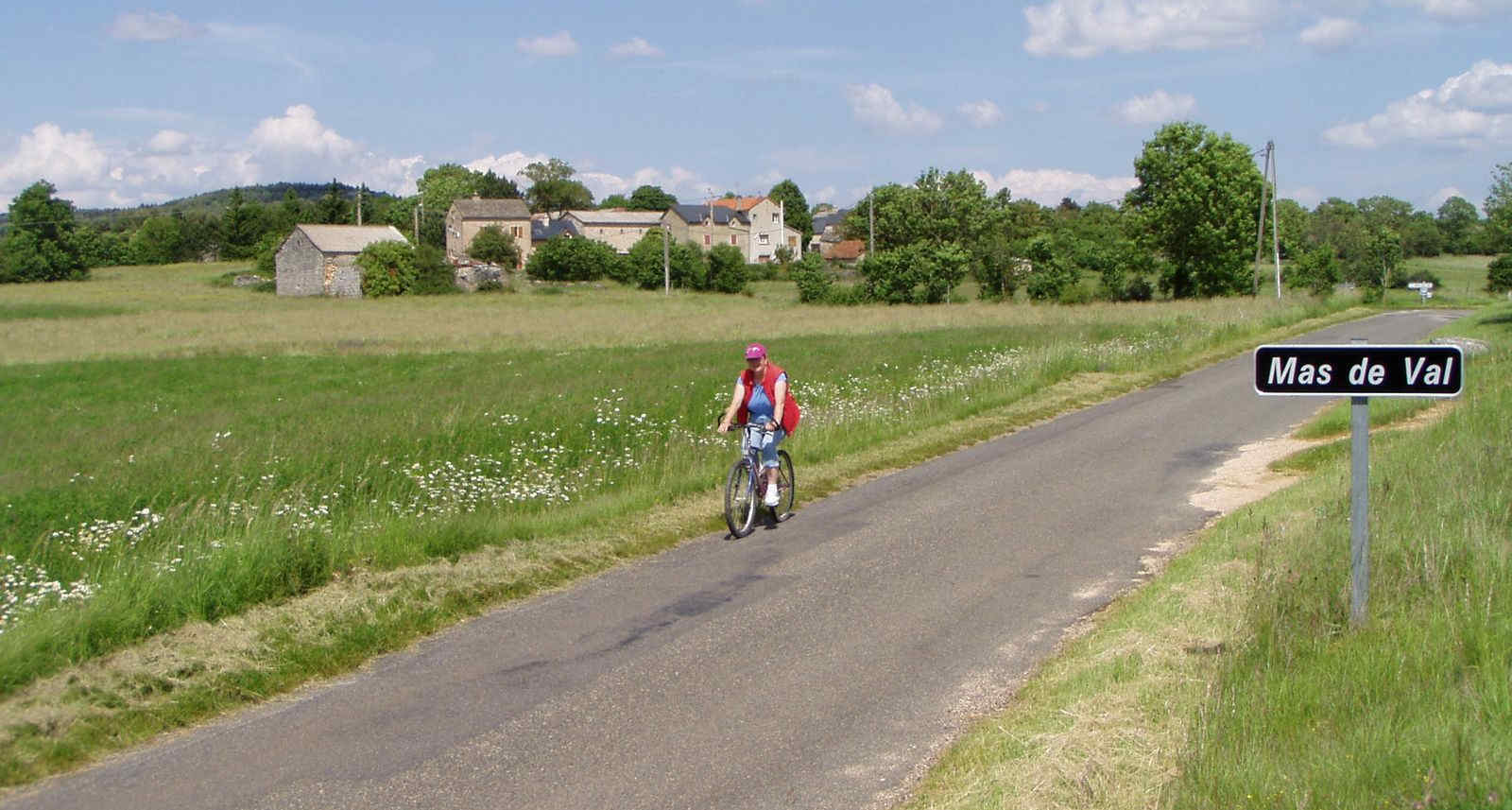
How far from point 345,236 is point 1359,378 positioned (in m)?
97.1

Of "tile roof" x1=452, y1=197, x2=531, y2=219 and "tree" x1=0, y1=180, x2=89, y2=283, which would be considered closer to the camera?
"tree" x1=0, y1=180, x2=89, y2=283

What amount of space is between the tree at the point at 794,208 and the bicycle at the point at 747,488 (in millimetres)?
152555

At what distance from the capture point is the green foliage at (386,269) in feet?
292

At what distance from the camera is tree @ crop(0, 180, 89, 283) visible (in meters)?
108

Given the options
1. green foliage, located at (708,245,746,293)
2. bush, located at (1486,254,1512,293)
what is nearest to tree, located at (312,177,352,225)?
green foliage, located at (708,245,746,293)

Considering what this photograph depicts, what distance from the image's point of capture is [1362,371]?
19.1 feet

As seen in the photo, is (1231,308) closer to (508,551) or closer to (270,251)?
(508,551)

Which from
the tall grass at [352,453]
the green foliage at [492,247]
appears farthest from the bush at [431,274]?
the tall grass at [352,453]

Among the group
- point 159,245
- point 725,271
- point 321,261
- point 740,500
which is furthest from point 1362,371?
point 159,245

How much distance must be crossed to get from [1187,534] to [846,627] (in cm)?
425

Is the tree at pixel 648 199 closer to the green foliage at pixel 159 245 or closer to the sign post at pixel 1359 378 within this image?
the green foliage at pixel 159 245

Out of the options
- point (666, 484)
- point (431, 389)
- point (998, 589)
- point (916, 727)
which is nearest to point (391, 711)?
point (916, 727)

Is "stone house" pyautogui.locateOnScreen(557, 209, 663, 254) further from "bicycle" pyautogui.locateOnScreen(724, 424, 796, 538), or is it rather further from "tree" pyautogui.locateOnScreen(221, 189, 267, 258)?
"bicycle" pyautogui.locateOnScreen(724, 424, 796, 538)

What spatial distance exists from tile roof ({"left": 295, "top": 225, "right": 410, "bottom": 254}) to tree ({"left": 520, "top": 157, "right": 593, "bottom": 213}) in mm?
69127
